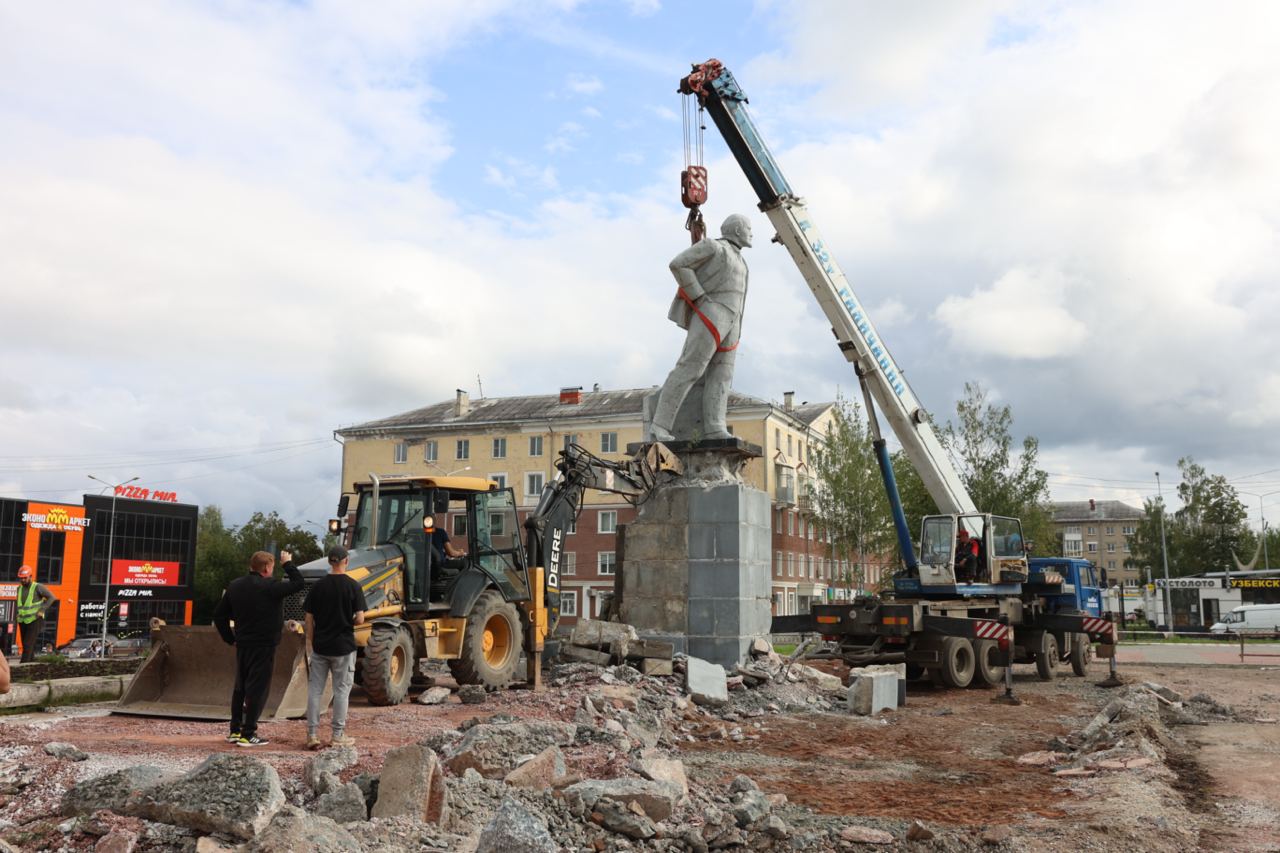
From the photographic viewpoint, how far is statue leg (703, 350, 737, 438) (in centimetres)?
1514

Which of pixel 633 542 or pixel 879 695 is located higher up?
pixel 633 542

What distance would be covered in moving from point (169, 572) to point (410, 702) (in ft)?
142

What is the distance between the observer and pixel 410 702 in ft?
37.3

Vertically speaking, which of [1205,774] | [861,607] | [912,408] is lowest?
[1205,774]

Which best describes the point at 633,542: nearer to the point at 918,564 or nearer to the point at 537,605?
the point at 537,605

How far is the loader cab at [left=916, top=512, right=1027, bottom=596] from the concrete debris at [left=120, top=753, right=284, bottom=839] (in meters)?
13.6

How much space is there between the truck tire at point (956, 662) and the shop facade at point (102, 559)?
34.2m

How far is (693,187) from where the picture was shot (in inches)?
608

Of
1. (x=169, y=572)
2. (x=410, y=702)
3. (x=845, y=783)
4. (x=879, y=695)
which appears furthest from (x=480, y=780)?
A: (x=169, y=572)

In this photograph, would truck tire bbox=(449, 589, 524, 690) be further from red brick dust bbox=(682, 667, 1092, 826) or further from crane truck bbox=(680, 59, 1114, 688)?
crane truck bbox=(680, 59, 1114, 688)

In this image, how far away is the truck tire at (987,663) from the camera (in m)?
17.1

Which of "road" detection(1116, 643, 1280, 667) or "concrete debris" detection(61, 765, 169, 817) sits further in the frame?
"road" detection(1116, 643, 1280, 667)

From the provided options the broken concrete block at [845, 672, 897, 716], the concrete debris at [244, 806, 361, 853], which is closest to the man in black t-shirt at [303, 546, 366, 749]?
the concrete debris at [244, 806, 361, 853]

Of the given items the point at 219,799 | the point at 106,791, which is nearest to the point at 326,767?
the point at 219,799
